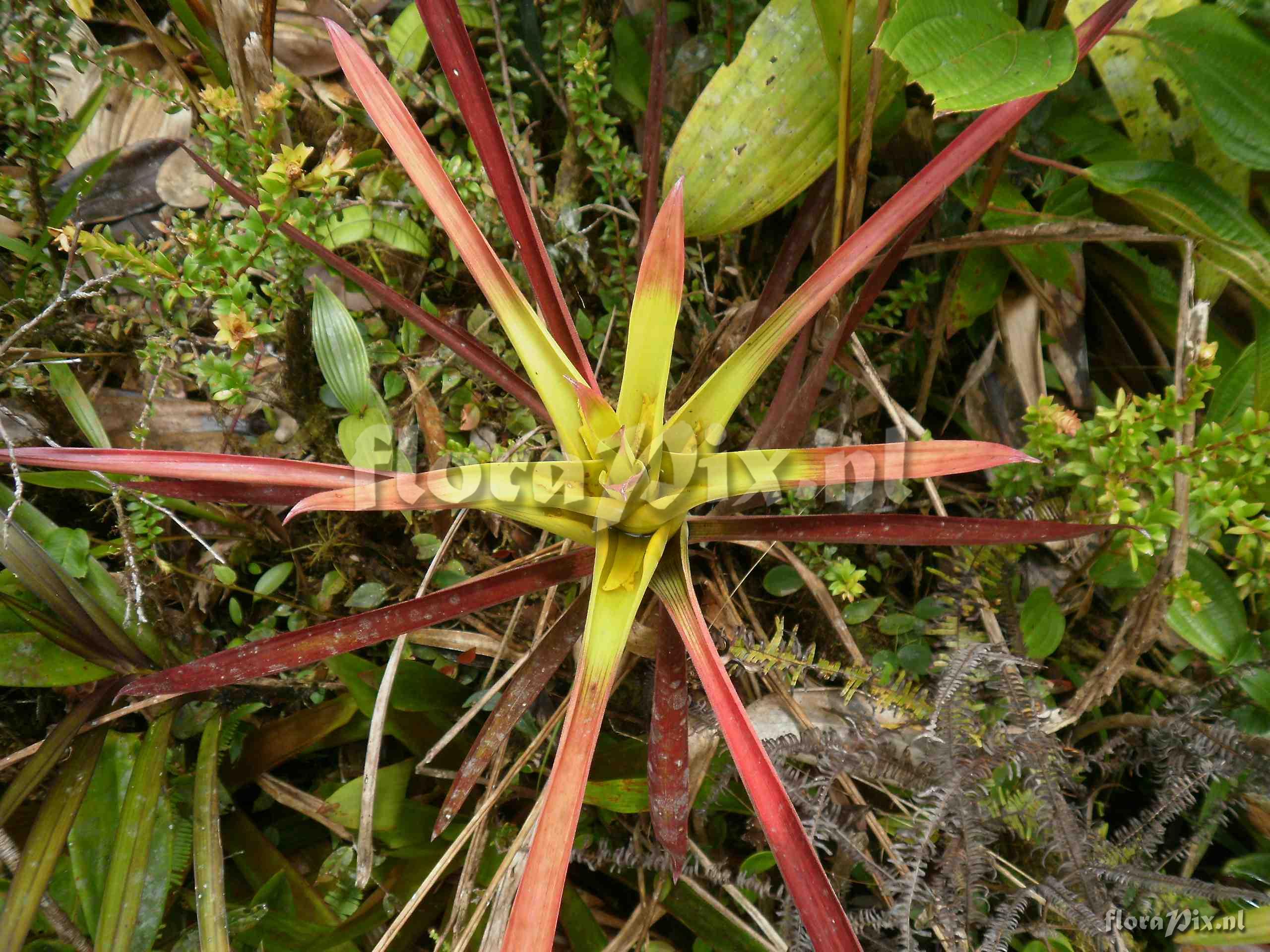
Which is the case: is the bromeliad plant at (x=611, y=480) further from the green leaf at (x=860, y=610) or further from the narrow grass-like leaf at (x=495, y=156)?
the green leaf at (x=860, y=610)

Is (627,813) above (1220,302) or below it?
below

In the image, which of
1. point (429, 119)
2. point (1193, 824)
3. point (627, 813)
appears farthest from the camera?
point (429, 119)

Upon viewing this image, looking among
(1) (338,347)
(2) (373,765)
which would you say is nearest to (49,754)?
(2) (373,765)

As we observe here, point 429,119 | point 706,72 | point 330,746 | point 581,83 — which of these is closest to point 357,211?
point 429,119

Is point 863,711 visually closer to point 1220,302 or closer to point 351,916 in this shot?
point 351,916

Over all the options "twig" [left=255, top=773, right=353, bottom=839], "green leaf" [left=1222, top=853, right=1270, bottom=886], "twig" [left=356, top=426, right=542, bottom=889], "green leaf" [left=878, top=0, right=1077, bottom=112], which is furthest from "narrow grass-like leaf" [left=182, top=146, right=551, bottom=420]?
"green leaf" [left=1222, top=853, right=1270, bottom=886]

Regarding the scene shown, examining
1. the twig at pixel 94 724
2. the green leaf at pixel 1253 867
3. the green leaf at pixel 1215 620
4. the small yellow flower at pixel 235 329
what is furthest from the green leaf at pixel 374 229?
the green leaf at pixel 1253 867
